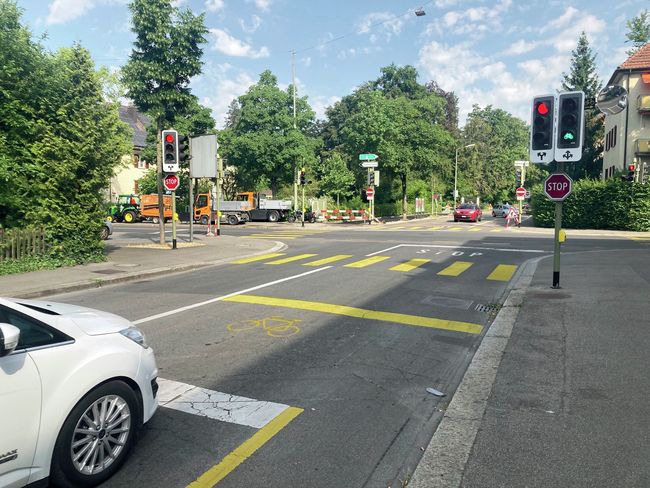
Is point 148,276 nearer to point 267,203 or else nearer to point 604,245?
point 604,245

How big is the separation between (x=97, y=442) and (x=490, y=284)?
376 inches

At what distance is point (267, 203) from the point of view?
39438mm

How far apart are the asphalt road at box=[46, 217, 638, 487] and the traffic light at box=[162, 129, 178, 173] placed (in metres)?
5.43

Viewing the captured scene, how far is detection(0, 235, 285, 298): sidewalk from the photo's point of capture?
33.9 feet

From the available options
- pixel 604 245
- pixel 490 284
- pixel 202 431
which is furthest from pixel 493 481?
pixel 604 245

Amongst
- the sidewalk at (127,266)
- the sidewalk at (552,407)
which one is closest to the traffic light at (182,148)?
the sidewalk at (127,266)

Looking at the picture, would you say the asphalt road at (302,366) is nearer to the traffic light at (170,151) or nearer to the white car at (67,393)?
the white car at (67,393)

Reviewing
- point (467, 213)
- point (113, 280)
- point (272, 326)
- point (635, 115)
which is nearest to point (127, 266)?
point (113, 280)

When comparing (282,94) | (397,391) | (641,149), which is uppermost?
(282,94)

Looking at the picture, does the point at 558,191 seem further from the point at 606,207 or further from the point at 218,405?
the point at 606,207

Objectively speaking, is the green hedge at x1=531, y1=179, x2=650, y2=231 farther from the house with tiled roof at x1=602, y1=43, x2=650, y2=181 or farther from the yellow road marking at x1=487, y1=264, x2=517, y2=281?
the yellow road marking at x1=487, y1=264, x2=517, y2=281

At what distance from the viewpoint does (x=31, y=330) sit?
3.06 meters

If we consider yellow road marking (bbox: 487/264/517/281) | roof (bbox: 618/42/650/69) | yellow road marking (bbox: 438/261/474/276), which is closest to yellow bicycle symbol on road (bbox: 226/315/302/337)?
yellow road marking (bbox: 438/261/474/276)

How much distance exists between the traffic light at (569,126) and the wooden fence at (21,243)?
12514mm
